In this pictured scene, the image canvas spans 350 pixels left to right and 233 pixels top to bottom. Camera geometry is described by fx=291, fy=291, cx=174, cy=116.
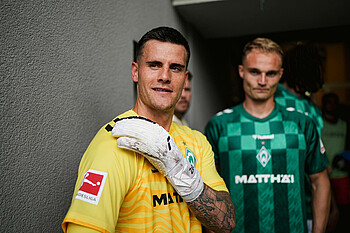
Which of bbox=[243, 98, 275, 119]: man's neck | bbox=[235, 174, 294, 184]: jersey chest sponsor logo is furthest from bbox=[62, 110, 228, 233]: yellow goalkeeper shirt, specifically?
bbox=[243, 98, 275, 119]: man's neck

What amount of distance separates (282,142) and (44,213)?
1.46m

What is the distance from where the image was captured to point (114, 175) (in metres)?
0.97

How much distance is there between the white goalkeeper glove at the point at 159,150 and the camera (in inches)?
39.5

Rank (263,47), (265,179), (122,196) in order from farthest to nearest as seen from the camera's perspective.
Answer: (263,47) < (265,179) < (122,196)

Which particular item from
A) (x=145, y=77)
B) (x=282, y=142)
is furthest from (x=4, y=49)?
(x=282, y=142)

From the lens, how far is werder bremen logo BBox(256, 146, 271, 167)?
193 centimetres

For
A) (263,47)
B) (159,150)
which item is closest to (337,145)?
(263,47)

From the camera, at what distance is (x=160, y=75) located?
124cm

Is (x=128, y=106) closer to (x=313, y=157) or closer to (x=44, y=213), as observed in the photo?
(x=44, y=213)

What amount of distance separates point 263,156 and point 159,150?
1.13m

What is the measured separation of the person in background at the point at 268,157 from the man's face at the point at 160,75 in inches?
33.6

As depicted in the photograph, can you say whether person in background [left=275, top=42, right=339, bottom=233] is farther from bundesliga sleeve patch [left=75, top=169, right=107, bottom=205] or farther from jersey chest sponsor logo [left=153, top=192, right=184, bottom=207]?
bundesliga sleeve patch [left=75, top=169, right=107, bottom=205]

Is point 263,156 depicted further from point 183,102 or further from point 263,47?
point 183,102

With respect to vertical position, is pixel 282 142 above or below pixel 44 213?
above
